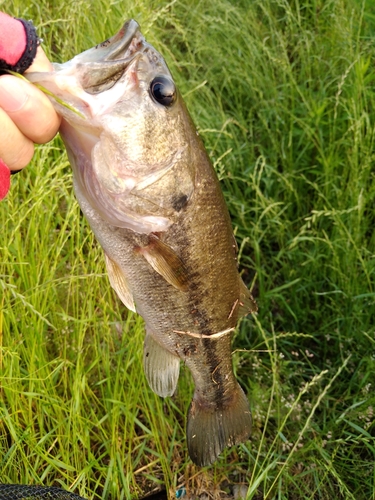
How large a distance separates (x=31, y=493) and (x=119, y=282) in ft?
2.40

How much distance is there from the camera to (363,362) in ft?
8.98

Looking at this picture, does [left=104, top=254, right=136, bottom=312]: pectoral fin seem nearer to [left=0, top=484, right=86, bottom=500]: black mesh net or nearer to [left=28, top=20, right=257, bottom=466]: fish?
[left=28, top=20, right=257, bottom=466]: fish

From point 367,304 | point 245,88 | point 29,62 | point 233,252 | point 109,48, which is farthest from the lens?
point 245,88

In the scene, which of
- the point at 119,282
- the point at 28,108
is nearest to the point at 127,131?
the point at 28,108

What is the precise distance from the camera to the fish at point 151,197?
60.9 inches

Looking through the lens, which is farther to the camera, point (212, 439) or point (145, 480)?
point (145, 480)

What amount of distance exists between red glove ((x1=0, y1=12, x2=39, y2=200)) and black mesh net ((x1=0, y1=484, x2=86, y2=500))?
3.31 ft

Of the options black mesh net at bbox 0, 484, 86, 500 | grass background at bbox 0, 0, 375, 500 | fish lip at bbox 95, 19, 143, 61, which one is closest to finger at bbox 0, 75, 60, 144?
fish lip at bbox 95, 19, 143, 61

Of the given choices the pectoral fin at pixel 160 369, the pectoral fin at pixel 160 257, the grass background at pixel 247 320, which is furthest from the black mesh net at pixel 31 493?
the pectoral fin at pixel 160 257

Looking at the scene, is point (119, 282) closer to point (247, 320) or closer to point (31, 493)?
point (31, 493)

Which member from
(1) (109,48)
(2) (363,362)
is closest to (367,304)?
(2) (363,362)

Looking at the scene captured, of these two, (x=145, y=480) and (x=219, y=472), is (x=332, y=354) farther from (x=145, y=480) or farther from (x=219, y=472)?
(x=145, y=480)

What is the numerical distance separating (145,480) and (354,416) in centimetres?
97

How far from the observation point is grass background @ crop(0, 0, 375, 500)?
2.31 meters
